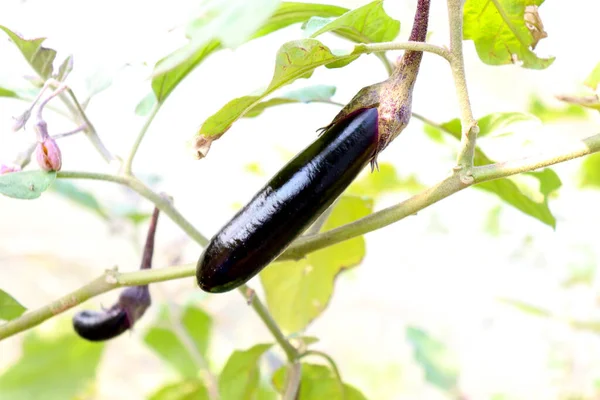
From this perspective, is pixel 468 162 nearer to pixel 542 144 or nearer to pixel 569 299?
pixel 542 144

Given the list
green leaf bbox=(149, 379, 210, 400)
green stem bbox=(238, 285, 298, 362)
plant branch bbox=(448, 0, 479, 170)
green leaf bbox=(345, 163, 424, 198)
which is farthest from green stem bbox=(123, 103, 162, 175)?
green leaf bbox=(345, 163, 424, 198)

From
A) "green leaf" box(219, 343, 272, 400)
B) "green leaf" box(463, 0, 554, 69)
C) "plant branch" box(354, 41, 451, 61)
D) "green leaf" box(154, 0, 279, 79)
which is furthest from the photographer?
"green leaf" box(219, 343, 272, 400)

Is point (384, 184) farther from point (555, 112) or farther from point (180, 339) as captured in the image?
point (180, 339)

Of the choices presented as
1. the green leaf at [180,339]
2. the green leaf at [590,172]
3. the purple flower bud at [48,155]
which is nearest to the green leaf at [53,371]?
the green leaf at [180,339]

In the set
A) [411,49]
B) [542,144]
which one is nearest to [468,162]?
[411,49]

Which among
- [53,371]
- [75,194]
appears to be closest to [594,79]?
[75,194]

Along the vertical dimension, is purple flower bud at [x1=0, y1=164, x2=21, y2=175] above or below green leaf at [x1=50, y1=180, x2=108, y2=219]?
above

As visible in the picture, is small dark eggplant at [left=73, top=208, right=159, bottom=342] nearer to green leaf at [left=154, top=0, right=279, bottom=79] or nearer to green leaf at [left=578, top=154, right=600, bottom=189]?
green leaf at [left=154, top=0, right=279, bottom=79]
